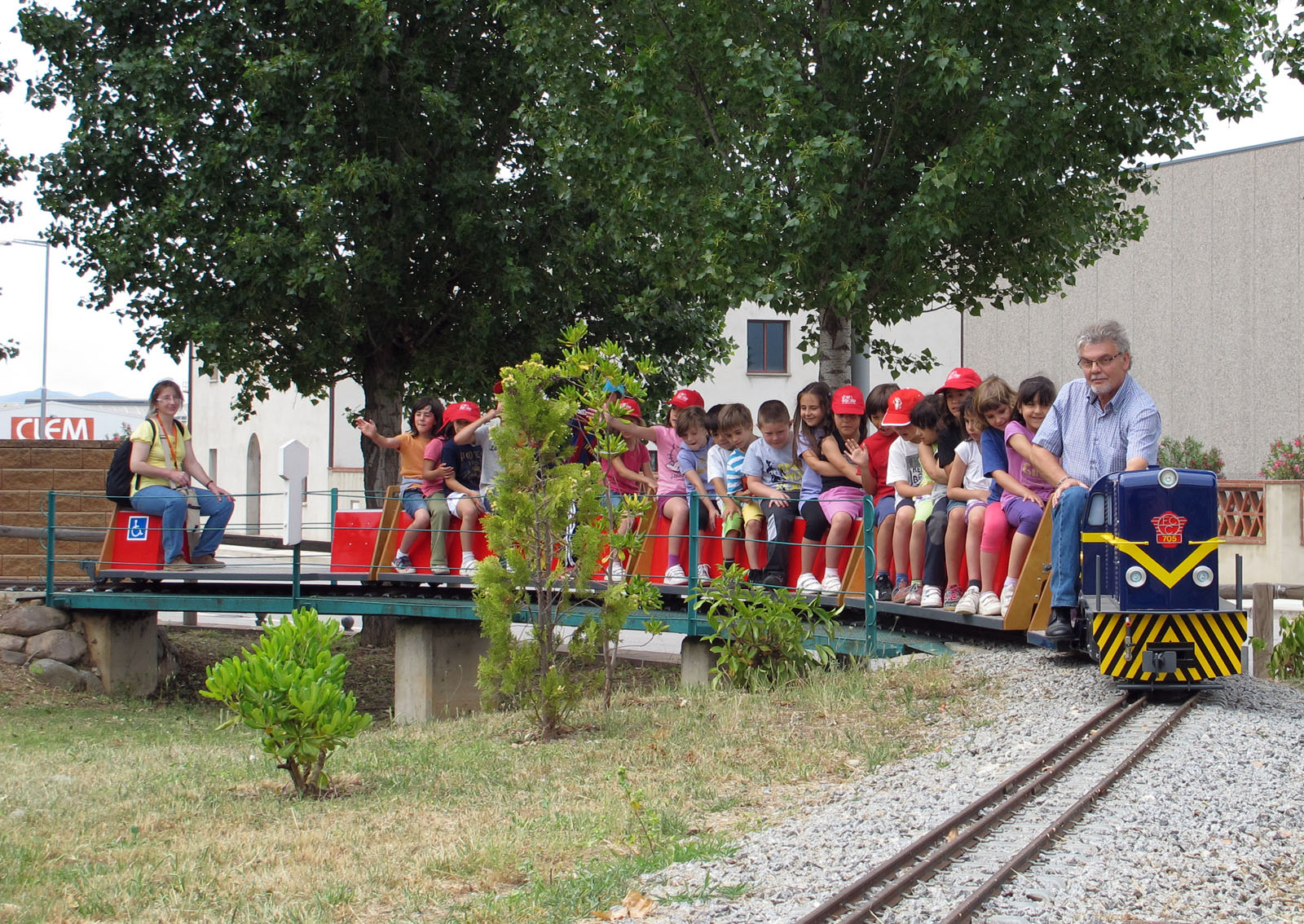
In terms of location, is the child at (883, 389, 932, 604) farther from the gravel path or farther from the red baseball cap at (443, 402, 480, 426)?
the red baseball cap at (443, 402, 480, 426)

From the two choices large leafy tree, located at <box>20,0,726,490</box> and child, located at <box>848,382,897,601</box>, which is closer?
child, located at <box>848,382,897,601</box>

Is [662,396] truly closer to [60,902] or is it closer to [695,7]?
[695,7]

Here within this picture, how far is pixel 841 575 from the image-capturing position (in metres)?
10.5

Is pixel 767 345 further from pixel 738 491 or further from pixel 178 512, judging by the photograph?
pixel 738 491

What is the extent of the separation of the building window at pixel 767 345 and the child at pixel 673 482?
97.0 ft

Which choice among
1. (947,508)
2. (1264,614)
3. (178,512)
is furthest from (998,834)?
(178,512)

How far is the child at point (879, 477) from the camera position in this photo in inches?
400

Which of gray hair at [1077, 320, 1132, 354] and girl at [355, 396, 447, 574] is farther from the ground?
gray hair at [1077, 320, 1132, 354]

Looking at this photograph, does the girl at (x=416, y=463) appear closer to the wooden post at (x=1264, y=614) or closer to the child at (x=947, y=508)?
the child at (x=947, y=508)

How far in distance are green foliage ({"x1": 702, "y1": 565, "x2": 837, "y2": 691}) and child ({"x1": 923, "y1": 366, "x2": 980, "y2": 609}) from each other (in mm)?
804

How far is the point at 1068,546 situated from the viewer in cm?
798

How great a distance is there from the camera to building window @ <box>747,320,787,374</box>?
134ft

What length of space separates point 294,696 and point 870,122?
8173mm

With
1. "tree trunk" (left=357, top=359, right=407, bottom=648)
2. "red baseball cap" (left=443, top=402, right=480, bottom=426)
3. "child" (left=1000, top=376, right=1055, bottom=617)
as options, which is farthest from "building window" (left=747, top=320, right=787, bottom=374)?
"child" (left=1000, top=376, right=1055, bottom=617)
